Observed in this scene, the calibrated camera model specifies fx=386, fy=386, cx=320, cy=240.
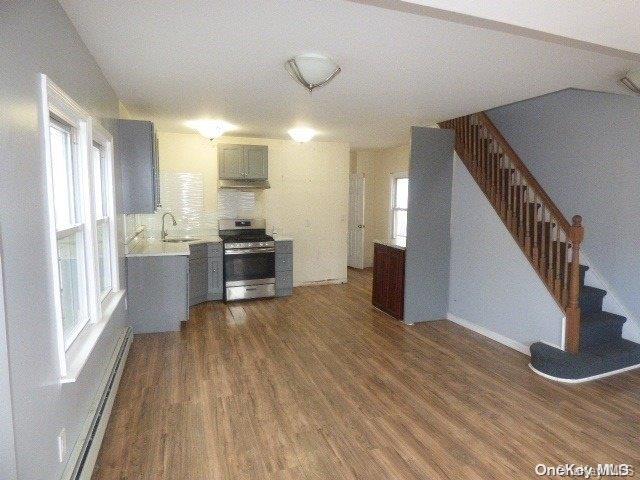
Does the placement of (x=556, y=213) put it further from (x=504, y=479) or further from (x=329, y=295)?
(x=329, y=295)

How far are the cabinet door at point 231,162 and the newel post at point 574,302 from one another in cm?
424

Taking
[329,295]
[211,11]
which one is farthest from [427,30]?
[329,295]

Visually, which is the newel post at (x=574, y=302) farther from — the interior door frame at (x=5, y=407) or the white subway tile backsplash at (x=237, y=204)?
the white subway tile backsplash at (x=237, y=204)

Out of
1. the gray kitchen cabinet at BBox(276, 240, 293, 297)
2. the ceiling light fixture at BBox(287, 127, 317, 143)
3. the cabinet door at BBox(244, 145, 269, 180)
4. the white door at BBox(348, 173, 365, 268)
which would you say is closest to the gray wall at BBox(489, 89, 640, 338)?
the ceiling light fixture at BBox(287, 127, 317, 143)

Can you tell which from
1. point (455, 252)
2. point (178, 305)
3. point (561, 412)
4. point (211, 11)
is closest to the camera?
point (211, 11)

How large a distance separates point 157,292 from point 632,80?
184 inches

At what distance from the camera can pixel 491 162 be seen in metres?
4.34

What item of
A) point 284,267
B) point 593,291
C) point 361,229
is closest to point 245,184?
point 284,267

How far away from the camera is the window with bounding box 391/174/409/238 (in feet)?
24.1

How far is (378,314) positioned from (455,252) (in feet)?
4.08

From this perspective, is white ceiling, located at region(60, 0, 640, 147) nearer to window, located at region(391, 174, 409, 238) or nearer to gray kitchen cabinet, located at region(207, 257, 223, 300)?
gray kitchen cabinet, located at region(207, 257, 223, 300)

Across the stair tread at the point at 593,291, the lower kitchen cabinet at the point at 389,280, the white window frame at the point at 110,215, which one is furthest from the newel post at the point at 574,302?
the white window frame at the point at 110,215

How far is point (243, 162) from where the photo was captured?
574 cm

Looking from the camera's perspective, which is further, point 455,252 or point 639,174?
point 455,252
